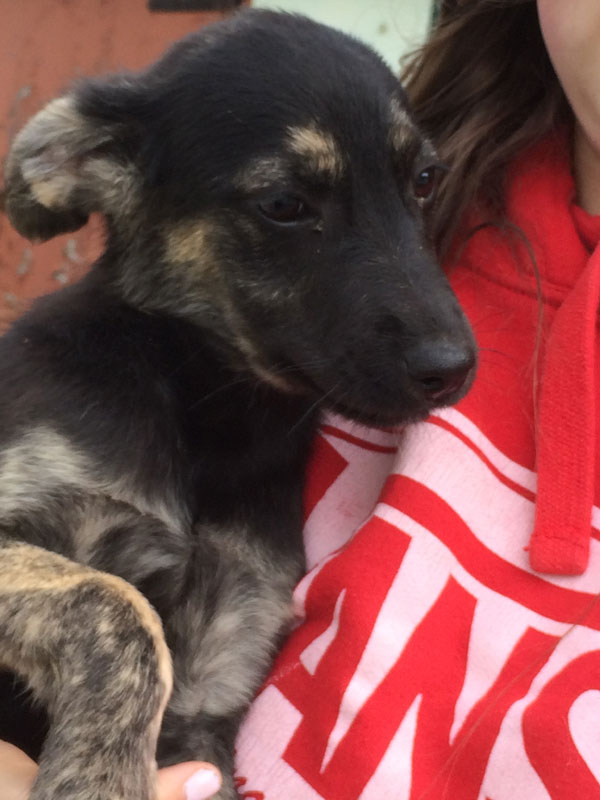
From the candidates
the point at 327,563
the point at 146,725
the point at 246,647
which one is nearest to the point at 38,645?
the point at 146,725

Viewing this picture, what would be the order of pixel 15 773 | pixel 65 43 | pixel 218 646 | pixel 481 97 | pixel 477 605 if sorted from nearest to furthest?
1. pixel 15 773
2. pixel 477 605
3. pixel 218 646
4. pixel 481 97
5. pixel 65 43

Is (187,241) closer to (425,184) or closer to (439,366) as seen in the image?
(425,184)

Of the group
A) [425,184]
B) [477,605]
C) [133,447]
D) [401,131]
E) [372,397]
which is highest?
[401,131]

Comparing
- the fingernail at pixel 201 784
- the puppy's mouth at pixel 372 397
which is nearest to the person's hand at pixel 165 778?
the fingernail at pixel 201 784

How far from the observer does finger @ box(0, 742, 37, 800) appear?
138cm

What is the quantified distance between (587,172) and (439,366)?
868 millimetres

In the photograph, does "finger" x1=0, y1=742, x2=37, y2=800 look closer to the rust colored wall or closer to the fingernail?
the fingernail

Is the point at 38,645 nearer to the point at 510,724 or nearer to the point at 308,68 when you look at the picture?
the point at 510,724

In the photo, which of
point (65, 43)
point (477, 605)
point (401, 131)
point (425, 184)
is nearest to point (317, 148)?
point (401, 131)

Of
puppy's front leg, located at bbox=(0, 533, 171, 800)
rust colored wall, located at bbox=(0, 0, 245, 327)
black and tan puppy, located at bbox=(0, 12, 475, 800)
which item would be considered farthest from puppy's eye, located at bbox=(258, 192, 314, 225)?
rust colored wall, located at bbox=(0, 0, 245, 327)

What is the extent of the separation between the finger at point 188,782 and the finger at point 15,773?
217 mm

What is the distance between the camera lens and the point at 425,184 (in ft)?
6.28

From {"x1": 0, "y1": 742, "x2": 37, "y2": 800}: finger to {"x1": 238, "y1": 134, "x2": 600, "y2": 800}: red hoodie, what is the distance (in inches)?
16.9

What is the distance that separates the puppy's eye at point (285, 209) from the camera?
1.69 m
